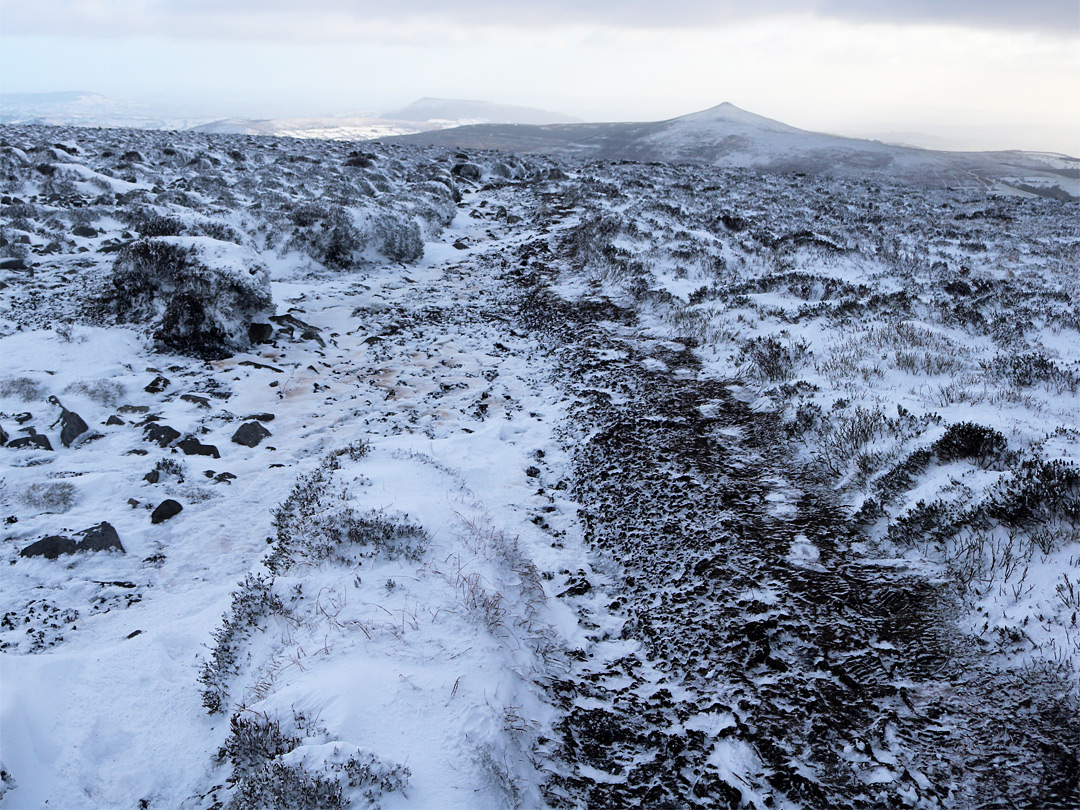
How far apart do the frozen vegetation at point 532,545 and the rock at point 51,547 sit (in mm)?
31

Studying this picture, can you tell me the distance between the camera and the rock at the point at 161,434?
23.4 feet

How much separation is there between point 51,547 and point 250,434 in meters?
2.48

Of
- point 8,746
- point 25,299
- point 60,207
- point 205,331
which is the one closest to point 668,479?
point 8,746

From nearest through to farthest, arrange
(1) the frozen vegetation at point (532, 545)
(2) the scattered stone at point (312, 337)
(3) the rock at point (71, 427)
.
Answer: (1) the frozen vegetation at point (532, 545)
(3) the rock at point (71, 427)
(2) the scattered stone at point (312, 337)

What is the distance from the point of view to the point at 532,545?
5.77 meters

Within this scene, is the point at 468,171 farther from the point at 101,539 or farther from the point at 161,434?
the point at 101,539

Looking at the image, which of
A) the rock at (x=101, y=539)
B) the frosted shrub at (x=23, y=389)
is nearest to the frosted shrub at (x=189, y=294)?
the frosted shrub at (x=23, y=389)

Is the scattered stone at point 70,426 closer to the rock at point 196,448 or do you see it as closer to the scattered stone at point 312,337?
the rock at point 196,448

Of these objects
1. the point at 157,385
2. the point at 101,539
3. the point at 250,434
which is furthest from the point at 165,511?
the point at 157,385

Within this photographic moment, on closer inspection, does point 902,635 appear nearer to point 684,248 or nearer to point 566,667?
point 566,667

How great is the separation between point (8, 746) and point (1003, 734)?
5685mm

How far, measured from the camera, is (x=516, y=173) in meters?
36.4

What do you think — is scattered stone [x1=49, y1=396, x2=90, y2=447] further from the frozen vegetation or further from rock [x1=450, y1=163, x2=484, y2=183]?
rock [x1=450, y1=163, x2=484, y2=183]

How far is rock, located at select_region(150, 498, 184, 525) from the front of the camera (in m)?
5.84
